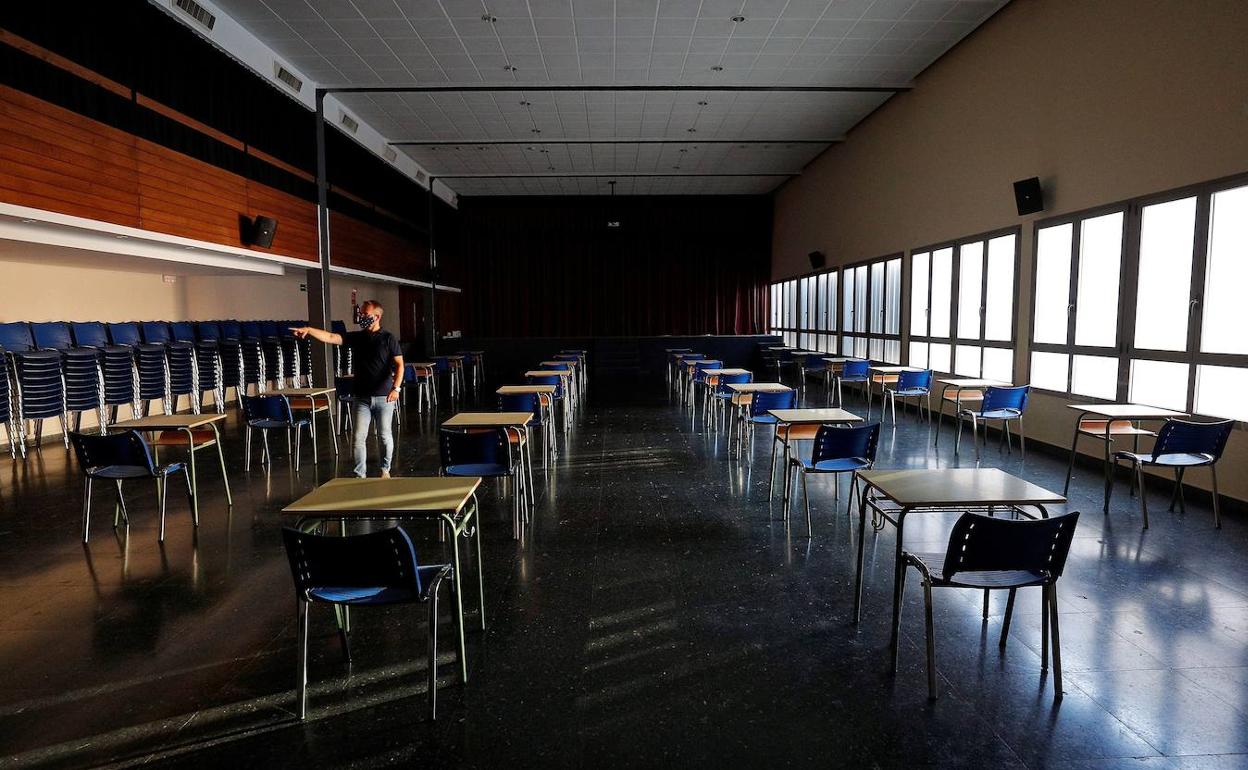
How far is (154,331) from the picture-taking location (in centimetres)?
1007

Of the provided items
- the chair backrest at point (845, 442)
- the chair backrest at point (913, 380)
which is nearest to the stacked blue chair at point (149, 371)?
the chair backrest at point (845, 442)

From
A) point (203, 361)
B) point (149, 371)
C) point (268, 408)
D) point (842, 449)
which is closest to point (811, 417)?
point (842, 449)

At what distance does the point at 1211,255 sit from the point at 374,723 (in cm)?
705

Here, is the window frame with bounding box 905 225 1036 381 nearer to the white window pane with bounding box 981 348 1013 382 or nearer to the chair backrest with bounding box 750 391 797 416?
the white window pane with bounding box 981 348 1013 382

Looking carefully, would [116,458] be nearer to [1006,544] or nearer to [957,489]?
[957,489]

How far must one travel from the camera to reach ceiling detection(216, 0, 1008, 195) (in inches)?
328

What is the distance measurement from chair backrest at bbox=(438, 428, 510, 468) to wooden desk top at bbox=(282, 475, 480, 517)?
132cm

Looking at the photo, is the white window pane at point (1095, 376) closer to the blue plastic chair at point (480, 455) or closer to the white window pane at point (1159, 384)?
the white window pane at point (1159, 384)

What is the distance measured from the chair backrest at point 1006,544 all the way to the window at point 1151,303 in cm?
421

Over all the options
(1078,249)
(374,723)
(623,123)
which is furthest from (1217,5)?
(623,123)

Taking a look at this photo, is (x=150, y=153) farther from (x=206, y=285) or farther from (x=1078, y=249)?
(x=1078, y=249)

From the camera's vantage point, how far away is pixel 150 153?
26.1ft

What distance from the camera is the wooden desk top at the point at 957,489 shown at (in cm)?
292

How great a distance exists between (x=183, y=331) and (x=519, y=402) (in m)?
7.12
